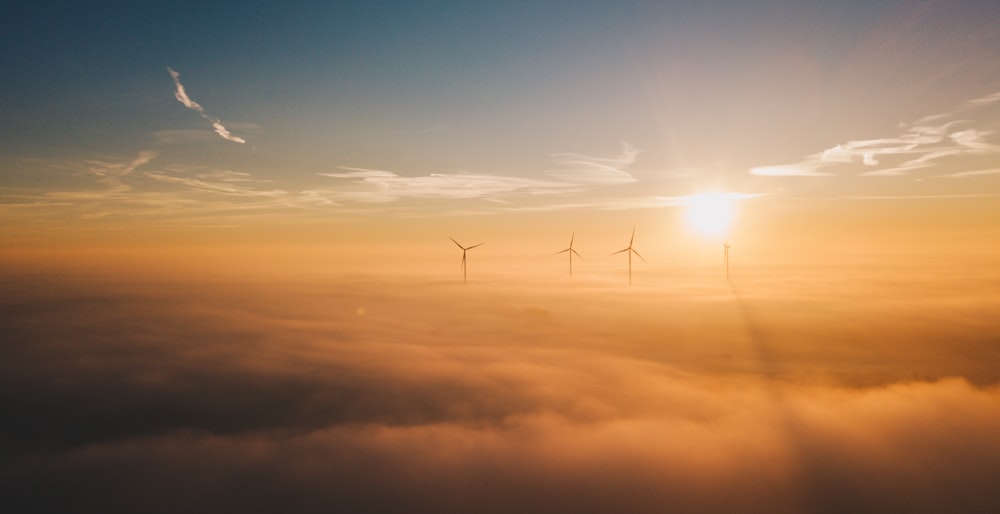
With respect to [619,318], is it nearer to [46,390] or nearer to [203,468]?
[203,468]

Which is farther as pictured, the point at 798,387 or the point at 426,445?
the point at 798,387

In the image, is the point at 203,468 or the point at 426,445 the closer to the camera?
the point at 203,468

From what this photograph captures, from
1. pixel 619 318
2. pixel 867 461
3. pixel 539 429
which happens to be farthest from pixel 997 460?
pixel 619 318

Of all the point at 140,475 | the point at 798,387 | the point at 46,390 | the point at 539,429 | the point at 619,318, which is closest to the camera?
the point at 140,475

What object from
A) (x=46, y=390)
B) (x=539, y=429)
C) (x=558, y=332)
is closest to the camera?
(x=539, y=429)

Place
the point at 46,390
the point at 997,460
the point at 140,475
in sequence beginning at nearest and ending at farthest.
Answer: the point at 140,475, the point at 997,460, the point at 46,390

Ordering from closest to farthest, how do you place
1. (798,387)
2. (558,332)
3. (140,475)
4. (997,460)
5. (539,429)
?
(140,475) → (997,460) → (539,429) → (798,387) → (558,332)

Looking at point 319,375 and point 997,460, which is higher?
point 319,375

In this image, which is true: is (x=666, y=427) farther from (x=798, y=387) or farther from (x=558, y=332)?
(x=558, y=332)


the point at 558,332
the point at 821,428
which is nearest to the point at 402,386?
the point at 558,332
